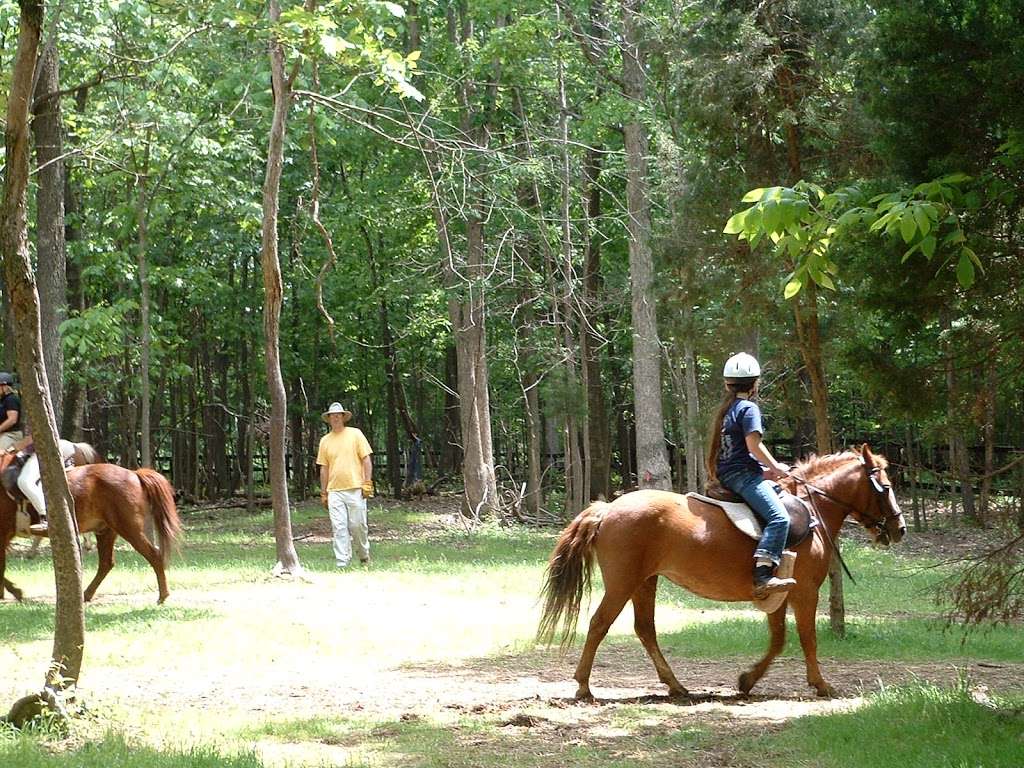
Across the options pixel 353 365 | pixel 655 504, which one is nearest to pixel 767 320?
pixel 655 504

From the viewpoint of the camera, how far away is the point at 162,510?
13523mm

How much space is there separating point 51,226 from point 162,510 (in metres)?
7.17

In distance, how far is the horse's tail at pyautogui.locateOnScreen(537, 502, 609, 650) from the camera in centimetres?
880

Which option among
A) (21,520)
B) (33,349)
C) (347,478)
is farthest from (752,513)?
(347,478)

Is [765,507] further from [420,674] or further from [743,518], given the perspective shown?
[420,674]

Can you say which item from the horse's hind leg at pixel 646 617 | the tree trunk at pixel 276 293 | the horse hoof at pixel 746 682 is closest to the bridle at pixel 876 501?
the horse hoof at pixel 746 682

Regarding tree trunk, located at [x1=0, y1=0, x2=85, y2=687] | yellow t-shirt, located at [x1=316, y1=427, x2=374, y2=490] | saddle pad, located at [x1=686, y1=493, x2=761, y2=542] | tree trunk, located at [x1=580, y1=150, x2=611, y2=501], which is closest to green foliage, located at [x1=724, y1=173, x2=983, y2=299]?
saddle pad, located at [x1=686, y1=493, x2=761, y2=542]

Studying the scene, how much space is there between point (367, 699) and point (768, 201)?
16.2 feet

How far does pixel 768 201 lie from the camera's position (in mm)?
5781

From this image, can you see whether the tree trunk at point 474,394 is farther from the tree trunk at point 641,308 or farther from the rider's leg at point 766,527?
the rider's leg at point 766,527

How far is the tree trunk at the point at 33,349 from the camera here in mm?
7188

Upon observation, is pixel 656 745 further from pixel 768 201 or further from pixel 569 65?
pixel 569 65

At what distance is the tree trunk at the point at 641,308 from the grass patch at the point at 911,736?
15200mm

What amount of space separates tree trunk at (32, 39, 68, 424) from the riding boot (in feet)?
42.0
